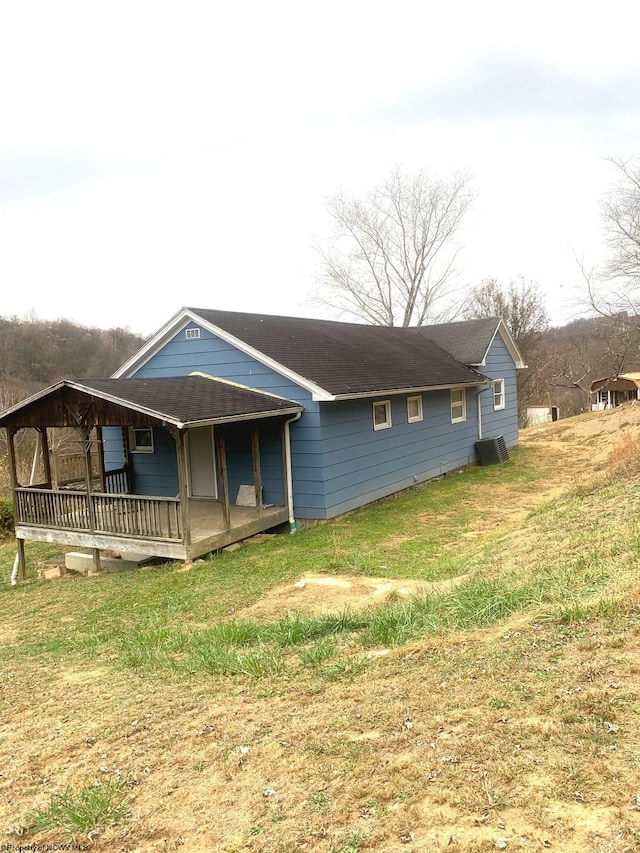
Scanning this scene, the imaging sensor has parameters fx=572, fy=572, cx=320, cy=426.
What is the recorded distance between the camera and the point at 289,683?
13.6 ft

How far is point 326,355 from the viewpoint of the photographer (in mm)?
13680

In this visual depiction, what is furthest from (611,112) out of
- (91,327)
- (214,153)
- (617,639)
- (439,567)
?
(91,327)

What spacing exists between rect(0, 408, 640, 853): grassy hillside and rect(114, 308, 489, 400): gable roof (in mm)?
5550

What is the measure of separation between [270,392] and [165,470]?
359 cm

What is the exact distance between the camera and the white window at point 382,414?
13.3 m

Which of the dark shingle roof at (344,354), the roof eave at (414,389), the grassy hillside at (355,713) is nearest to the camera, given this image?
the grassy hillside at (355,713)

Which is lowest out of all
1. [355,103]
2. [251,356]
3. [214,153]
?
[251,356]

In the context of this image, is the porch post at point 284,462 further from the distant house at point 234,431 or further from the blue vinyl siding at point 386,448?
the blue vinyl siding at point 386,448

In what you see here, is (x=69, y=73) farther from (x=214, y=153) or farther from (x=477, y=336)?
(x=477, y=336)

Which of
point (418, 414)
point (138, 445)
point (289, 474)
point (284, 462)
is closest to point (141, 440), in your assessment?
point (138, 445)

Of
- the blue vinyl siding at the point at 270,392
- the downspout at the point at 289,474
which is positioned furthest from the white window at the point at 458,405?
the downspout at the point at 289,474

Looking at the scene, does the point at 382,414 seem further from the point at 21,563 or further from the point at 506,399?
the point at 506,399

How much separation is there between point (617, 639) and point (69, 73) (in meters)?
12.2

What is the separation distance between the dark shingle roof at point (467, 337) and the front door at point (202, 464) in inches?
375
